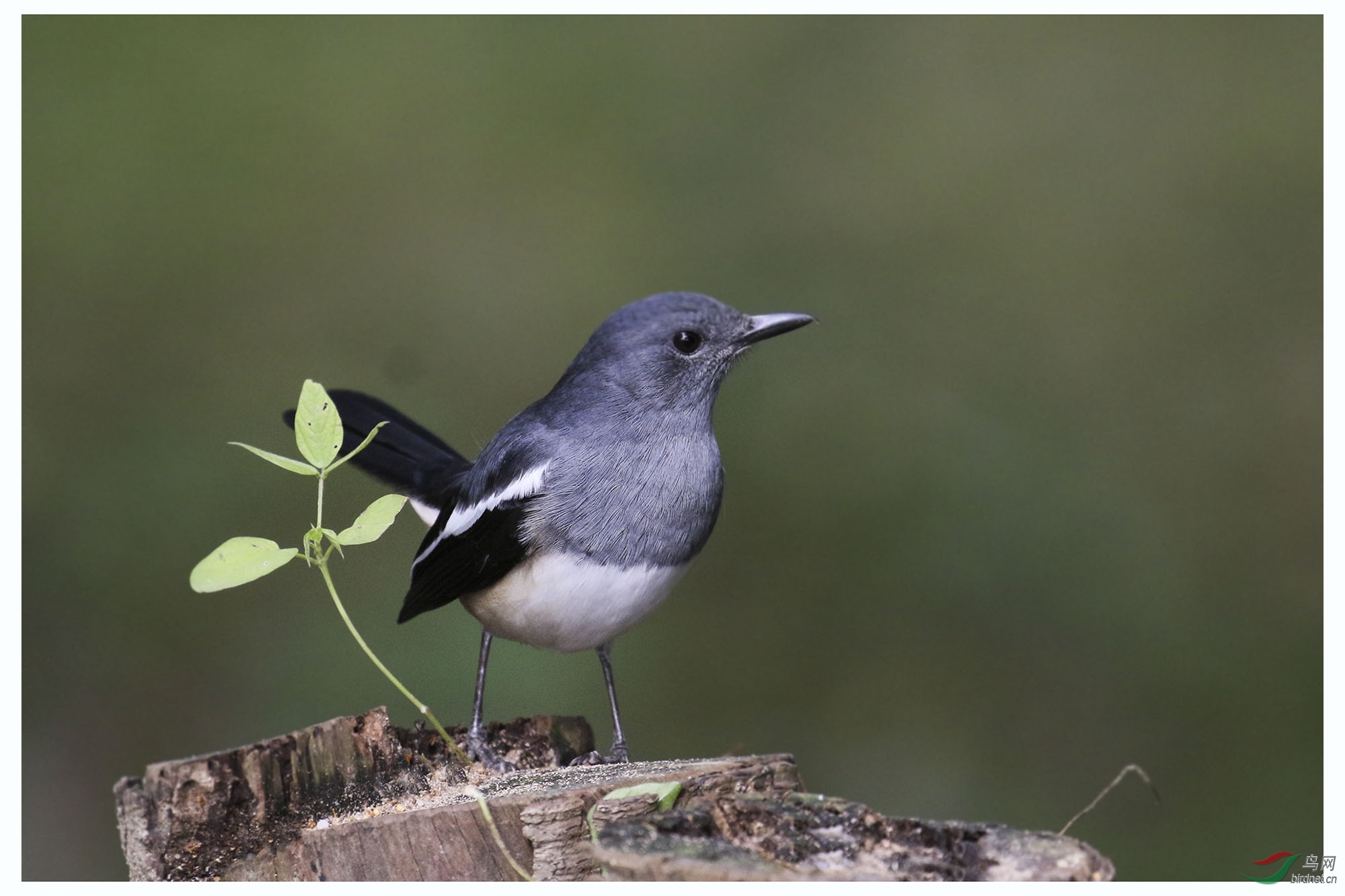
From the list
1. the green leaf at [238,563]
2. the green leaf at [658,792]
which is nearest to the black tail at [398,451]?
the green leaf at [238,563]

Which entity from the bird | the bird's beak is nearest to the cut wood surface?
the bird

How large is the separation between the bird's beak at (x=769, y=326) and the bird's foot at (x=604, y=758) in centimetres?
130

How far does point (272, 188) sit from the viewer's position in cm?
610

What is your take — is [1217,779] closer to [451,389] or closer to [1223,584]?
[1223,584]

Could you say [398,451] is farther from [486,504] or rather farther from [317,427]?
[317,427]

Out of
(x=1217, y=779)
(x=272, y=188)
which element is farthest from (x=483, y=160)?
(x=1217, y=779)

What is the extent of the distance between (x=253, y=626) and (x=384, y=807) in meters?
2.96

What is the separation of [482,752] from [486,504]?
29.1 inches

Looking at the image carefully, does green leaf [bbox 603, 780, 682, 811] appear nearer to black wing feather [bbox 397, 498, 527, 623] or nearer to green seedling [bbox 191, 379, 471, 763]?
green seedling [bbox 191, 379, 471, 763]

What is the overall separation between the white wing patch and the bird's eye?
54 centimetres

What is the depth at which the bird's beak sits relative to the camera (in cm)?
351

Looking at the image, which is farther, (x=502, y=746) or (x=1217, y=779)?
(x=1217, y=779)

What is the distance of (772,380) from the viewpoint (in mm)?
6105

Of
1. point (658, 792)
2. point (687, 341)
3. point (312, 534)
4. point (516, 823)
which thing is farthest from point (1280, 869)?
point (312, 534)
